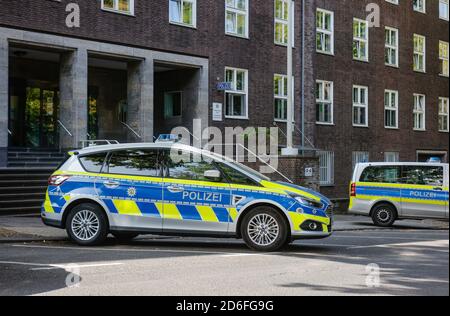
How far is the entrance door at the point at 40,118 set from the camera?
26.6 meters

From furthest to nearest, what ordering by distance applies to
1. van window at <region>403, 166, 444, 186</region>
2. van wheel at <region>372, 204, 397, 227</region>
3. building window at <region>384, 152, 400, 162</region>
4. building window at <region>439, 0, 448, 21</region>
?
building window at <region>439, 0, 448, 21</region>, building window at <region>384, 152, 400, 162</region>, van wheel at <region>372, 204, 397, 227</region>, van window at <region>403, 166, 444, 186</region>

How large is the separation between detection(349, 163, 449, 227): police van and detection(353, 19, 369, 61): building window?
14.7 metres

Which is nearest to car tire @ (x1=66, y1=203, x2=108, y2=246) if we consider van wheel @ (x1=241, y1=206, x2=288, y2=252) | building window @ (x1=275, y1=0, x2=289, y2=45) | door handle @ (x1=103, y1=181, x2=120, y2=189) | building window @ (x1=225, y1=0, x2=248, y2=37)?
door handle @ (x1=103, y1=181, x2=120, y2=189)

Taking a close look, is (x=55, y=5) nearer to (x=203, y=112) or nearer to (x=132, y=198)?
(x=203, y=112)

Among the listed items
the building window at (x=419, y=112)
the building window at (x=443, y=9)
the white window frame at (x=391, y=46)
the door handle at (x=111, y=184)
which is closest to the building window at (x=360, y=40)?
the white window frame at (x=391, y=46)

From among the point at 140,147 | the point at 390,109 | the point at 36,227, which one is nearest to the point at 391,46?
the point at 390,109

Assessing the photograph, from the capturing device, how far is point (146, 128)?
2500 centimetres

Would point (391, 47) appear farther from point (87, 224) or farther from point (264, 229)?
point (87, 224)

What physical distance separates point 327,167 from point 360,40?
699cm

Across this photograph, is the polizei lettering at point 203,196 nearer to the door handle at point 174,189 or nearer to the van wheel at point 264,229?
the door handle at point 174,189

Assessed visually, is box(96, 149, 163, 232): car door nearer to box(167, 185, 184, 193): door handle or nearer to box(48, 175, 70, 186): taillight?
box(167, 185, 184, 193): door handle

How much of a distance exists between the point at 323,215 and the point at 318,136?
2052cm

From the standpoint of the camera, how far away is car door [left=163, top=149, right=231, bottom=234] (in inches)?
460
